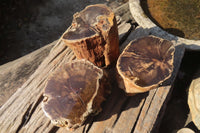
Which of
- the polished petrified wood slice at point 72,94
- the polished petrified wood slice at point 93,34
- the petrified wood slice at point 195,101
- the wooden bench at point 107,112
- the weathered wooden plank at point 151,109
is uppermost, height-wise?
the polished petrified wood slice at point 93,34

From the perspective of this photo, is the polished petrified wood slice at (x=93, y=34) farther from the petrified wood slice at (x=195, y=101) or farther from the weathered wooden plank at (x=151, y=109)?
the petrified wood slice at (x=195, y=101)

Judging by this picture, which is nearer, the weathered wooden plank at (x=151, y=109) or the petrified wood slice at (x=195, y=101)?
the weathered wooden plank at (x=151, y=109)

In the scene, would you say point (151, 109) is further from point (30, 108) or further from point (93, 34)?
point (30, 108)

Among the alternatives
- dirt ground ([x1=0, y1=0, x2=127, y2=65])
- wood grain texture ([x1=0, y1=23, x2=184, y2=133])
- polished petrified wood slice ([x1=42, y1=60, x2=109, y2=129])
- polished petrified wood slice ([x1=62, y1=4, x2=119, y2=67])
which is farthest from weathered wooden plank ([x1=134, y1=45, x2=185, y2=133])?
dirt ground ([x1=0, y1=0, x2=127, y2=65])

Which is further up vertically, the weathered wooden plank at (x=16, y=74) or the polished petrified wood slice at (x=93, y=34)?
the polished petrified wood slice at (x=93, y=34)

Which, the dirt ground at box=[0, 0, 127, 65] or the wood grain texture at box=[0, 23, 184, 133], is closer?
the wood grain texture at box=[0, 23, 184, 133]

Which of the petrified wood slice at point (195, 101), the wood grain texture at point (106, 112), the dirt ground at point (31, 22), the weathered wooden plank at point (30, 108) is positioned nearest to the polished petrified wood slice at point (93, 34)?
the wood grain texture at point (106, 112)

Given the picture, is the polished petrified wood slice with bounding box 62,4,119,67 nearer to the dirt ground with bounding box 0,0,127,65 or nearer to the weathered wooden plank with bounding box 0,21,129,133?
the weathered wooden plank with bounding box 0,21,129,133

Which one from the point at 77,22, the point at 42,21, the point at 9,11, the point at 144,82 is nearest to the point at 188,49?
the point at 144,82
